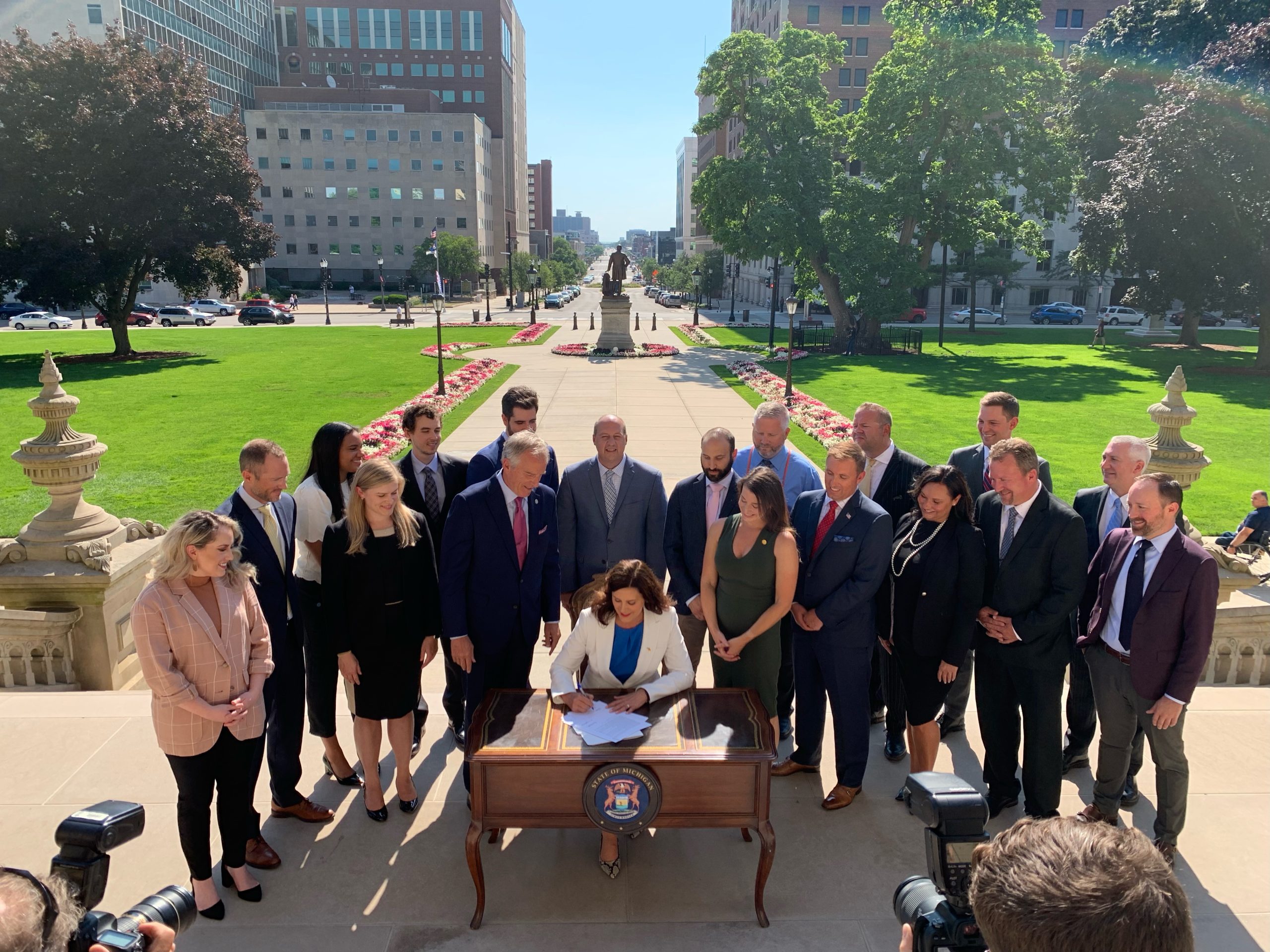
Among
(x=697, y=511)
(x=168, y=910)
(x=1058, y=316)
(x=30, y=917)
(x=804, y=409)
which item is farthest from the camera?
A: (x=1058, y=316)

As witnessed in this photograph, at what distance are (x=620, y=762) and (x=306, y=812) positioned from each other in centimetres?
207

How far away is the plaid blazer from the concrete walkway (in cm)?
88

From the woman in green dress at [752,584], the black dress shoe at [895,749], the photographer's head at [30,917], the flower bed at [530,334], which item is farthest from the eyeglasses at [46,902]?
the flower bed at [530,334]

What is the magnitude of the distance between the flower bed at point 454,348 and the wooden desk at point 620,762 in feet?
102

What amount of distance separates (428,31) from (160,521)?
11820 centimetres

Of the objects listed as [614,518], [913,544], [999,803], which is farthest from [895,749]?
[614,518]

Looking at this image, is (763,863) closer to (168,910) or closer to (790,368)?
(168,910)

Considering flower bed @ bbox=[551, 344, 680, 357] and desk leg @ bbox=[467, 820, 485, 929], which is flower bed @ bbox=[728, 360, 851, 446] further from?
desk leg @ bbox=[467, 820, 485, 929]

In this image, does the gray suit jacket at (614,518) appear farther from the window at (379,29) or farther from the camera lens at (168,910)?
the window at (379,29)

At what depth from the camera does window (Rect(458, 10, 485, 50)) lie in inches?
4375

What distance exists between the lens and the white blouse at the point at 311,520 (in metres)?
4.94

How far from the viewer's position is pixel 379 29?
366 feet

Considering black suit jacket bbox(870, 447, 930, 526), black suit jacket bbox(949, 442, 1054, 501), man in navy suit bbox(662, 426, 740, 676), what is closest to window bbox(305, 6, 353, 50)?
man in navy suit bbox(662, 426, 740, 676)

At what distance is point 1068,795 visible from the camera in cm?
514
